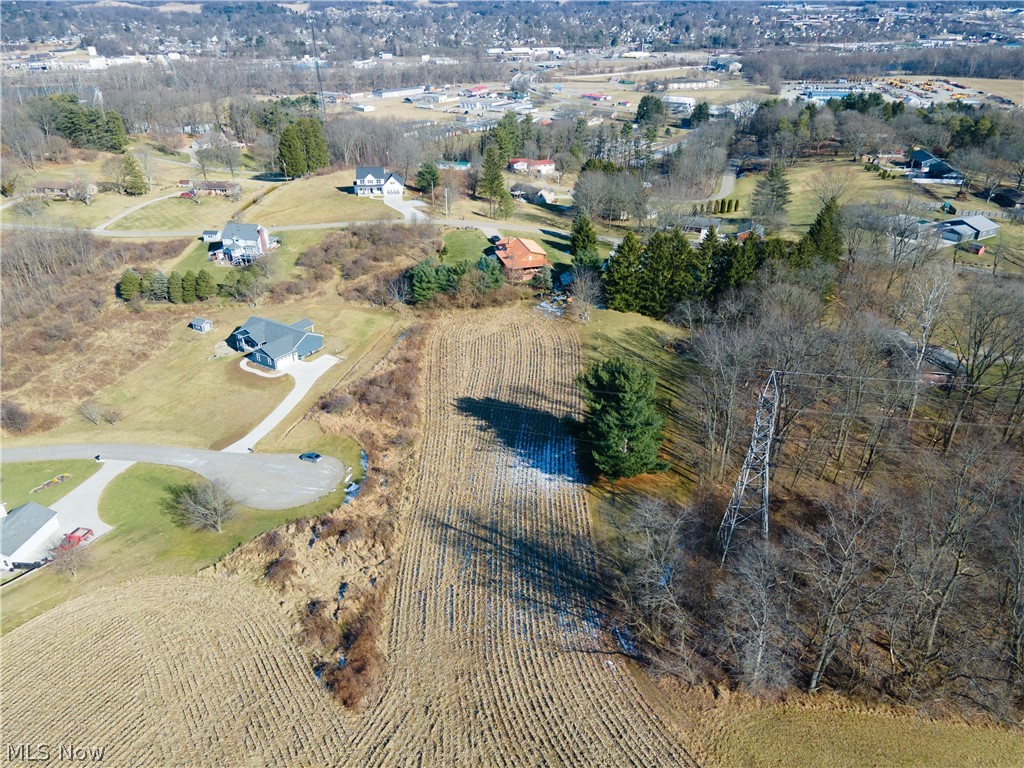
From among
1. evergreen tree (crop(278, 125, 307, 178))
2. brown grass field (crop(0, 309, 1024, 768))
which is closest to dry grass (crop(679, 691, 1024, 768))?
brown grass field (crop(0, 309, 1024, 768))

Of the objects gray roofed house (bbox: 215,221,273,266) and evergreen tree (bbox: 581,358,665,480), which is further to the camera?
gray roofed house (bbox: 215,221,273,266)

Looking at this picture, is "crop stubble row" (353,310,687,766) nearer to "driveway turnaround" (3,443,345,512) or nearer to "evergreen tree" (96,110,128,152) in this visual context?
"driveway turnaround" (3,443,345,512)

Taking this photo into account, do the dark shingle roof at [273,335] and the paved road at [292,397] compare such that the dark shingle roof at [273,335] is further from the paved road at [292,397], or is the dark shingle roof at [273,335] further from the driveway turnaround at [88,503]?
the driveway turnaround at [88,503]

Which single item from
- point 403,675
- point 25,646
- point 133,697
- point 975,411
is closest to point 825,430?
point 975,411

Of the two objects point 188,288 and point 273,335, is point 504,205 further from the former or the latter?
point 273,335

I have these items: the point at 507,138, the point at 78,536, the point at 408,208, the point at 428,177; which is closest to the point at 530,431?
the point at 78,536

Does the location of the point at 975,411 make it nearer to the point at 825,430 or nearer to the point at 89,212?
the point at 825,430
